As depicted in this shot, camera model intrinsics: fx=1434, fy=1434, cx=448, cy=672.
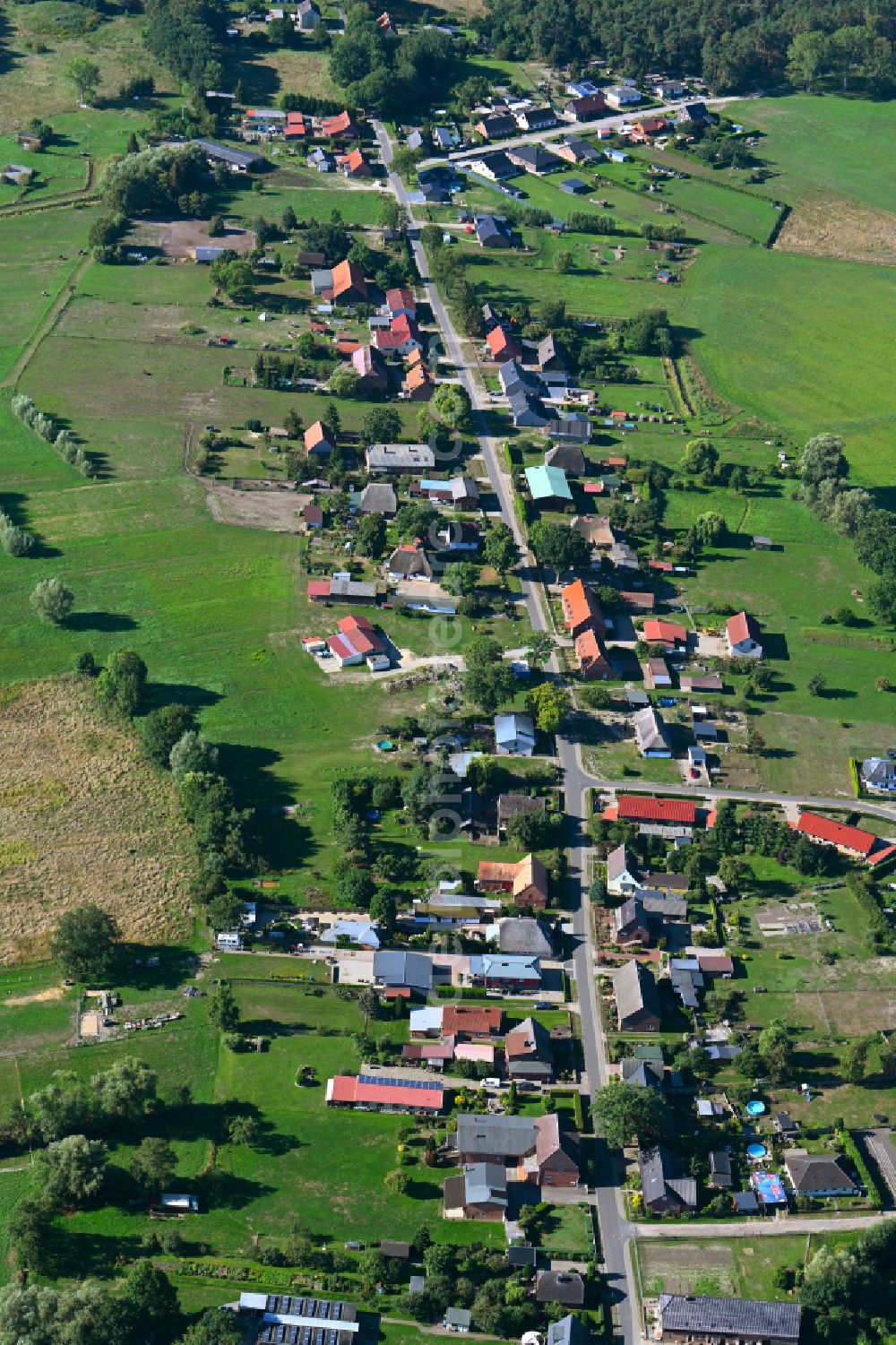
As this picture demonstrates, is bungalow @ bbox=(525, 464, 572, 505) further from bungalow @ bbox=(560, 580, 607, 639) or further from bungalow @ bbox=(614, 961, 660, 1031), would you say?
bungalow @ bbox=(614, 961, 660, 1031)

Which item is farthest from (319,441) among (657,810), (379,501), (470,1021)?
(470,1021)

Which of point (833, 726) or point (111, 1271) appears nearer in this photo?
point (111, 1271)

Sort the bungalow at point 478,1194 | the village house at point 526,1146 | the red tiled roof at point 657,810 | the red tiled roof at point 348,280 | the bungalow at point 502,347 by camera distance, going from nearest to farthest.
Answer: the bungalow at point 478,1194 < the village house at point 526,1146 < the red tiled roof at point 657,810 < the bungalow at point 502,347 < the red tiled roof at point 348,280

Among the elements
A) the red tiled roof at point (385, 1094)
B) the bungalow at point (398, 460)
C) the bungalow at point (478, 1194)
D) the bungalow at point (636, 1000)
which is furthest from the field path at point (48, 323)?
the bungalow at point (478, 1194)

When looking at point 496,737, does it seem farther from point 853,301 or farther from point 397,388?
point 853,301

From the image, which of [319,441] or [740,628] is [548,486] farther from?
[740,628]

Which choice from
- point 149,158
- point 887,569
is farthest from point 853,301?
point 149,158

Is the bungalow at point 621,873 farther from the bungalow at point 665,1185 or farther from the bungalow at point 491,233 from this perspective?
the bungalow at point 491,233
